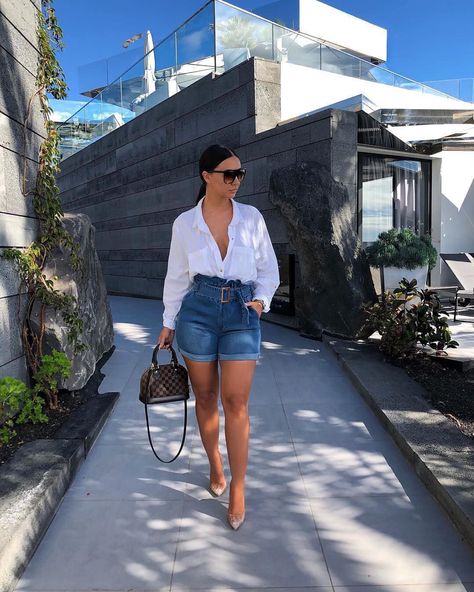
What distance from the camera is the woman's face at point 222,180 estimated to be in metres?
2.35

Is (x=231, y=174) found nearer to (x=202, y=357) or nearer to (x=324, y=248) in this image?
(x=202, y=357)

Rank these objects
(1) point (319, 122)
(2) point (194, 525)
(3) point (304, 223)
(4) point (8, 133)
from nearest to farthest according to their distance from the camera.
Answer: (2) point (194, 525) < (4) point (8, 133) < (3) point (304, 223) < (1) point (319, 122)

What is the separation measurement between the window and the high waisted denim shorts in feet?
21.6

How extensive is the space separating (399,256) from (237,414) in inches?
183

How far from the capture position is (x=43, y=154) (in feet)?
13.1

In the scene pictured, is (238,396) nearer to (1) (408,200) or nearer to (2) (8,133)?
(2) (8,133)

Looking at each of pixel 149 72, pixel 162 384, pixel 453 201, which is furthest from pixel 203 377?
pixel 149 72

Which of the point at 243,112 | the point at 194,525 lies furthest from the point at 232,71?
the point at 194,525

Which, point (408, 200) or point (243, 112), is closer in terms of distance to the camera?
point (243, 112)

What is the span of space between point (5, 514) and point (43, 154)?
9.31 feet

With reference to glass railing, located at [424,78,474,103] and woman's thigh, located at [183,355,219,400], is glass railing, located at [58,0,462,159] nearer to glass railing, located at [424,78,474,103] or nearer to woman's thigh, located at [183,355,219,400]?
glass railing, located at [424,78,474,103]

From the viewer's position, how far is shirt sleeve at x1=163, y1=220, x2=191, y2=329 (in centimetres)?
245

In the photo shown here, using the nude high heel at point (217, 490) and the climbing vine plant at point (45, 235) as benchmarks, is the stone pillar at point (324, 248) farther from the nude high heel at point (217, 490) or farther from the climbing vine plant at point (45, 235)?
the nude high heel at point (217, 490)

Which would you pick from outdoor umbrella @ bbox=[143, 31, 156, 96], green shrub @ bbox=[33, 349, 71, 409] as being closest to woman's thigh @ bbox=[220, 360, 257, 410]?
green shrub @ bbox=[33, 349, 71, 409]
